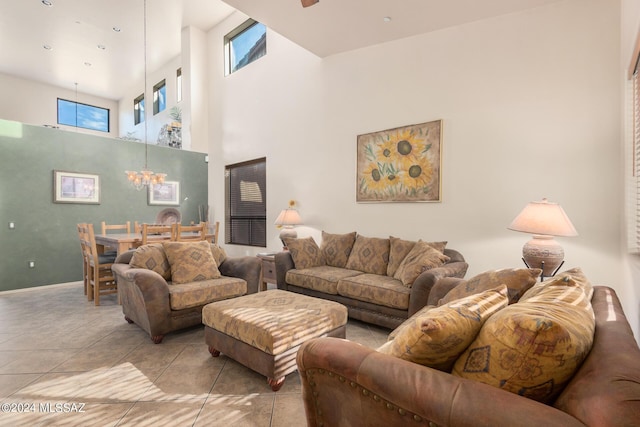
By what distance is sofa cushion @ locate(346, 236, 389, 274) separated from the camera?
11.7ft

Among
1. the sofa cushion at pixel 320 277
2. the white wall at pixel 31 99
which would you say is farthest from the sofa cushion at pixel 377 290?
the white wall at pixel 31 99

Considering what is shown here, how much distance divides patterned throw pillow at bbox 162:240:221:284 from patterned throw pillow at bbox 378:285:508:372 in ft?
8.85

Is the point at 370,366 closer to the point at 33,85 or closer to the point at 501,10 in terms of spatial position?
the point at 501,10

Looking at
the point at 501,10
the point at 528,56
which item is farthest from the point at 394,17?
the point at 528,56

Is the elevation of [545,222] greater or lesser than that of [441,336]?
greater

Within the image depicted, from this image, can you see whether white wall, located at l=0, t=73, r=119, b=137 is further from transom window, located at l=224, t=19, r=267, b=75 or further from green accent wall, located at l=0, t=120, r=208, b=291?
transom window, located at l=224, t=19, r=267, b=75

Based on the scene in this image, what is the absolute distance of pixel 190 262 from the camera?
10.8 feet

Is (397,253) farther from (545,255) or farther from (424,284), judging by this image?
(545,255)

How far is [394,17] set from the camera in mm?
3465

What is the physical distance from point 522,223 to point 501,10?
2.25m

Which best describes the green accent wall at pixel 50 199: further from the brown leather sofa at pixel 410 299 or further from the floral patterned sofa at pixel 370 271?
the brown leather sofa at pixel 410 299

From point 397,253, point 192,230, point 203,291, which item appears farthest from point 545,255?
point 192,230

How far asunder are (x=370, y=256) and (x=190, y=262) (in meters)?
2.03

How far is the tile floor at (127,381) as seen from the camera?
181cm
